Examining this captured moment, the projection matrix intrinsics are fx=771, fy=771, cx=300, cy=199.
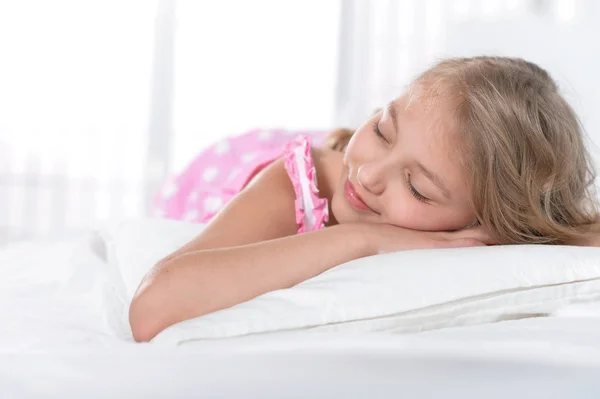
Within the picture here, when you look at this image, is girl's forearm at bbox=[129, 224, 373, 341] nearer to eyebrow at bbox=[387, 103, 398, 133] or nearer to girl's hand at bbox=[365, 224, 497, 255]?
A: girl's hand at bbox=[365, 224, 497, 255]

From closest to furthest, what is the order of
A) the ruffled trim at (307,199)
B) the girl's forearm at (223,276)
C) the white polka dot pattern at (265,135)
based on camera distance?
the girl's forearm at (223,276) → the ruffled trim at (307,199) → the white polka dot pattern at (265,135)

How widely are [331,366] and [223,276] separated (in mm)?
354

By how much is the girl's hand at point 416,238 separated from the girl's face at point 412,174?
2 cm

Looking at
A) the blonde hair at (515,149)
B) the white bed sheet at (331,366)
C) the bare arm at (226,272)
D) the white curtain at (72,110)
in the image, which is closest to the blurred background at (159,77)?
the white curtain at (72,110)

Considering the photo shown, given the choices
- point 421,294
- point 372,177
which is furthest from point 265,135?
point 421,294

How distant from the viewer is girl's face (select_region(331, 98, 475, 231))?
3.92 feet

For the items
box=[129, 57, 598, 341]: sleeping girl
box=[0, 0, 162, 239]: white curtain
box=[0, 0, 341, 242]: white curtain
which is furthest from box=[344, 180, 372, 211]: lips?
box=[0, 0, 162, 239]: white curtain

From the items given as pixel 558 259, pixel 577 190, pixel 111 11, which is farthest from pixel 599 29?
pixel 111 11

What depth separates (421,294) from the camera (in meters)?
0.88

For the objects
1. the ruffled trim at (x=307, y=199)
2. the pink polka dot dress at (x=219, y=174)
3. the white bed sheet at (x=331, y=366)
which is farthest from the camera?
the pink polka dot dress at (x=219, y=174)

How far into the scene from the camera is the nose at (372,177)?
1.19m

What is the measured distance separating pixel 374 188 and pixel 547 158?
0.29 m

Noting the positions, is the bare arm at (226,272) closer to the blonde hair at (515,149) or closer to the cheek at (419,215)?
the cheek at (419,215)

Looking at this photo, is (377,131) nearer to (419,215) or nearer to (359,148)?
(359,148)
